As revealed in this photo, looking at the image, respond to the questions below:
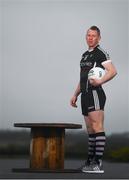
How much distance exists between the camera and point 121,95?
682 cm

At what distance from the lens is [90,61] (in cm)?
642

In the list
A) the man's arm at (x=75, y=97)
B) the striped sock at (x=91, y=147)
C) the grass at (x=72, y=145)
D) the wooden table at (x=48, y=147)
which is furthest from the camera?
the grass at (x=72, y=145)

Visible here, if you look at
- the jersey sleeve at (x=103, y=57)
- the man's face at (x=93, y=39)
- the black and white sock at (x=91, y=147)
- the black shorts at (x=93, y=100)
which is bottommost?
the black and white sock at (x=91, y=147)

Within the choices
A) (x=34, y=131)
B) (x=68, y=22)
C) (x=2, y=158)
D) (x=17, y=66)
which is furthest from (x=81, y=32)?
(x=2, y=158)

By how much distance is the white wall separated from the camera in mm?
6723

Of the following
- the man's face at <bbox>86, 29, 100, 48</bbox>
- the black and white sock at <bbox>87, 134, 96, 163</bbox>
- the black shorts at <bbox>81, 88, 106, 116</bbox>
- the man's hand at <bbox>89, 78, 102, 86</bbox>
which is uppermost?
the man's face at <bbox>86, 29, 100, 48</bbox>

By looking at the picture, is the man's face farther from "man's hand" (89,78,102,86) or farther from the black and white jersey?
"man's hand" (89,78,102,86)

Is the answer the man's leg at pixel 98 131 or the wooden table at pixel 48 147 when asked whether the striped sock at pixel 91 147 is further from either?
the wooden table at pixel 48 147

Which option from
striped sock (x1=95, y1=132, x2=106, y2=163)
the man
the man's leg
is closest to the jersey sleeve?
the man

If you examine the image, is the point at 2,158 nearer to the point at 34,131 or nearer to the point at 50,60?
the point at 34,131

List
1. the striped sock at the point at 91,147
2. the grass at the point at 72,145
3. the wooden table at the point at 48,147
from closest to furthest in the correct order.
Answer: the wooden table at the point at 48,147
the striped sock at the point at 91,147
the grass at the point at 72,145

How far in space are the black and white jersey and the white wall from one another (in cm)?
21

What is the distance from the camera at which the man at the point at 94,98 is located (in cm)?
633

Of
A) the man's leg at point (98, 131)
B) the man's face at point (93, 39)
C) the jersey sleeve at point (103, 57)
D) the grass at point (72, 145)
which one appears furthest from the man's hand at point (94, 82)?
the grass at point (72, 145)
